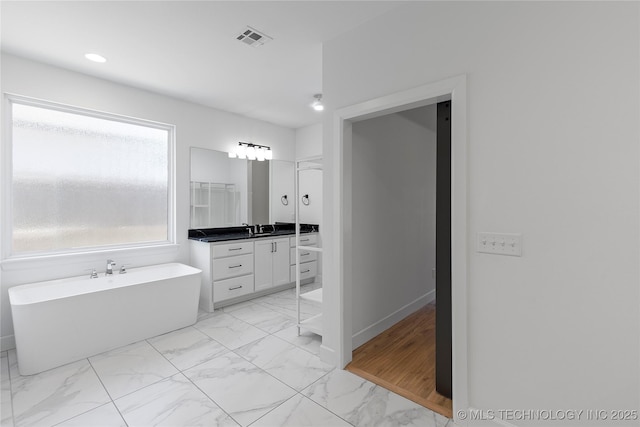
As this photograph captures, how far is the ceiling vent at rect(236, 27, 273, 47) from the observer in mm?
2293

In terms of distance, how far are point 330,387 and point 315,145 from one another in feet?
12.0

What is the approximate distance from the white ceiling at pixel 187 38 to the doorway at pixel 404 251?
0.85 metres

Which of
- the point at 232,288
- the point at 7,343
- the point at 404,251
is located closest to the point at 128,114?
the point at 232,288

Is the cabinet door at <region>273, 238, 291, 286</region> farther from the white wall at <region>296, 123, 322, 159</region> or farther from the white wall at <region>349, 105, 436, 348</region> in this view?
the white wall at <region>349, 105, 436, 348</region>

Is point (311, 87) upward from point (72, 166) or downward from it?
upward

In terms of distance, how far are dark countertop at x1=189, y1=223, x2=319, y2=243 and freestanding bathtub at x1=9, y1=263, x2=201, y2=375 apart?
Answer: 2.04 feet

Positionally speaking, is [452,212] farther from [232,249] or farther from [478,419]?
[232,249]

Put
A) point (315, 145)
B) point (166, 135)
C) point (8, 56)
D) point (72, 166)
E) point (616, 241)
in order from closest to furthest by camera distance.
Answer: point (616, 241) < point (8, 56) < point (72, 166) < point (166, 135) < point (315, 145)

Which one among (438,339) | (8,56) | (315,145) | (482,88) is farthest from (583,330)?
(8,56)

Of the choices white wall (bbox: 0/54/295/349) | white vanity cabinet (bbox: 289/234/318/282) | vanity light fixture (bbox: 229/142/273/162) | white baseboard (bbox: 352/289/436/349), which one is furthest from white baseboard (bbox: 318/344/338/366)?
vanity light fixture (bbox: 229/142/273/162)

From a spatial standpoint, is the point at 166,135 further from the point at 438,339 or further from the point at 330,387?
the point at 438,339

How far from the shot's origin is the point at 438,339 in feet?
6.43

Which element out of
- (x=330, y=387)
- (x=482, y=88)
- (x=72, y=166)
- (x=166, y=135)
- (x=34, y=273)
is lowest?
(x=330, y=387)

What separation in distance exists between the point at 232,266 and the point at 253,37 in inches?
101
